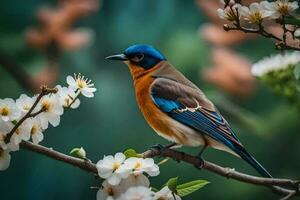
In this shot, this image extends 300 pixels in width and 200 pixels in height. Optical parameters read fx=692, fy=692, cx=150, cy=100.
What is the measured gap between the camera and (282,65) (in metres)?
0.92

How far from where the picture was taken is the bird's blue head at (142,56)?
875mm

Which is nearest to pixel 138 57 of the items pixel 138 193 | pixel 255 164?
pixel 255 164

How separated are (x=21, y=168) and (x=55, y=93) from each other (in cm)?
76

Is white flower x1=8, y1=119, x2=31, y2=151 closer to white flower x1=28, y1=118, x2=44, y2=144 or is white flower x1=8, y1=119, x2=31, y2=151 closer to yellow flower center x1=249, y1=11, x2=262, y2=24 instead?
white flower x1=28, y1=118, x2=44, y2=144

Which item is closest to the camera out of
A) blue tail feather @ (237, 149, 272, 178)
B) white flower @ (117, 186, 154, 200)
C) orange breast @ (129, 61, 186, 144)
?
white flower @ (117, 186, 154, 200)

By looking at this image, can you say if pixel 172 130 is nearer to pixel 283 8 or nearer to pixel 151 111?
pixel 151 111

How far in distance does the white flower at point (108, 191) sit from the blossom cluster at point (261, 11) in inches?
7.4

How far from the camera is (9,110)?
61 cm

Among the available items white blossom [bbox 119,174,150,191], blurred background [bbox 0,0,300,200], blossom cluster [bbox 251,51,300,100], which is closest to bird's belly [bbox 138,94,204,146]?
blossom cluster [bbox 251,51,300,100]

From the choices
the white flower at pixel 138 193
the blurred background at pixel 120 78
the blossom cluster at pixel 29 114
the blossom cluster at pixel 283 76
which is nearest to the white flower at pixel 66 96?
the blossom cluster at pixel 29 114

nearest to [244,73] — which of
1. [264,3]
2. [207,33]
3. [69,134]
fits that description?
[207,33]

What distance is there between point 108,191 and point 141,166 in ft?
0.13

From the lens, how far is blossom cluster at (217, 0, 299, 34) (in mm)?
614

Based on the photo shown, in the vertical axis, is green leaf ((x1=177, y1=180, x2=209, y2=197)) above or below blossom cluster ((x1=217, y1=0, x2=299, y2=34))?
below
